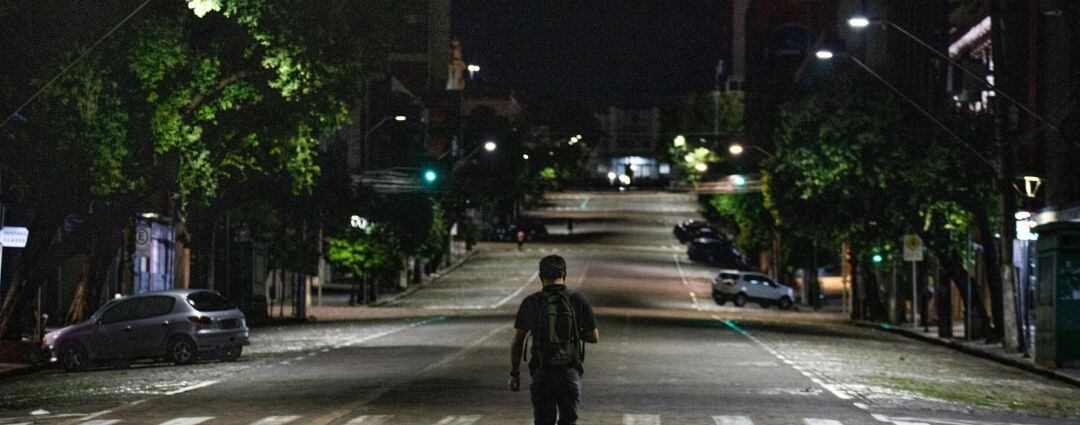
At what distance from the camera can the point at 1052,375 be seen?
2906 centimetres

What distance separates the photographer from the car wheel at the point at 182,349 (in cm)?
2939

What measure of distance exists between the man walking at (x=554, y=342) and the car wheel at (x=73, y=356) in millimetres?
19043

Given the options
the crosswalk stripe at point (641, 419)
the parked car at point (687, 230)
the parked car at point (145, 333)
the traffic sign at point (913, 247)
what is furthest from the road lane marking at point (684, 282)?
the crosswalk stripe at point (641, 419)

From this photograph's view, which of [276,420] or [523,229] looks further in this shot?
[523,229]

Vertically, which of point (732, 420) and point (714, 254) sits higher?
point (714, 254)

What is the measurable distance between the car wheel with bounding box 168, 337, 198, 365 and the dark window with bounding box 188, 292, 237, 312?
64 cm

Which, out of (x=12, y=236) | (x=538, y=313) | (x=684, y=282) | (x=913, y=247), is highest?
(x=913, y=247)

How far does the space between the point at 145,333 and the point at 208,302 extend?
4.41ft

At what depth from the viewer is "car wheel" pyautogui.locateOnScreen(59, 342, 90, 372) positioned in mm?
28875

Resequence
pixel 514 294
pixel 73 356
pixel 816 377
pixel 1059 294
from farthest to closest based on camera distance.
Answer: pixel 514 294
pixel 1059 294
pixel 73 356
pixel 816 377

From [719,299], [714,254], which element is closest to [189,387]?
[719,299]

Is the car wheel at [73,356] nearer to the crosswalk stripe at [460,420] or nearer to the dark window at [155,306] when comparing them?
the dark window at [155,306]

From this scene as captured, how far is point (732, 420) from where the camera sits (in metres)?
17.6

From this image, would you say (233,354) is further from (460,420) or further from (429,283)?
(429,283)
